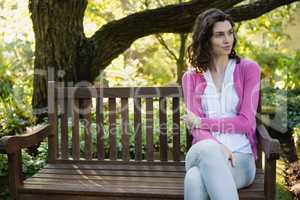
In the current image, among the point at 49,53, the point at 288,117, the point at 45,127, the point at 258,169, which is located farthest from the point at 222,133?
the point at 288,117

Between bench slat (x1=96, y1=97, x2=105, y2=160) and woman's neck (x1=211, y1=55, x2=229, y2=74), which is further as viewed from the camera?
bench slat (x1=96, y1=97, x2=105, y2=160)

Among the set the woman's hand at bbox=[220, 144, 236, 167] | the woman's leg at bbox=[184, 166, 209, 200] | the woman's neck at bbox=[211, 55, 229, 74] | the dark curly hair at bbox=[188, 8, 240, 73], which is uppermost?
the dark curly hair at bbox=[188, 8, 240, 73]

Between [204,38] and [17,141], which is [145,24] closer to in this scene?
[204,38]

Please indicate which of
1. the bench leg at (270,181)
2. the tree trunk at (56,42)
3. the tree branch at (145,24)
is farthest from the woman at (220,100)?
the tree trunk at (56,42)

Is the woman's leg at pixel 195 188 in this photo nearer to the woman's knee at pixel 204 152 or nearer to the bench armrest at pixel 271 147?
the woman's knee at pixel 204 152

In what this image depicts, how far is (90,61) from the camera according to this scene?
195 inches

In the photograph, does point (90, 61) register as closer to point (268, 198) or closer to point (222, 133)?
point (222, 133)

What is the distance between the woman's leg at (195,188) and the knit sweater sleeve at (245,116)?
1.26ft

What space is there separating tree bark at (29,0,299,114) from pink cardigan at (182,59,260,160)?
192 cm

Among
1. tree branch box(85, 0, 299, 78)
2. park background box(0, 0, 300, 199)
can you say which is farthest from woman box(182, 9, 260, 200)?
tree branch box(85, 0, 299, 78)

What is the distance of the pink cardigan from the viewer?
9.59 ft

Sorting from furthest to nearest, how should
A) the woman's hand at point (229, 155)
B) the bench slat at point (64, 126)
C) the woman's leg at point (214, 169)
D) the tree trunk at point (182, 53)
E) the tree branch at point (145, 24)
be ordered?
the tree trunk at point (182, 53) → the tree branch at point (145, 24) → the bench slat at point (64, 126) → the woman's hand at point (229, 155) → the woman's leg at point (214, 169)

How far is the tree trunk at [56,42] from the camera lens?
475 cm

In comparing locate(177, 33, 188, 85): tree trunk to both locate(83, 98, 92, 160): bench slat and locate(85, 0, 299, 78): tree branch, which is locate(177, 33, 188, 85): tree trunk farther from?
locate(83, 98, 92, 160): bench slat
